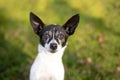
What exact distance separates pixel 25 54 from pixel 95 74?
1.64 meters

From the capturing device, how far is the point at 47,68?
23.1ft

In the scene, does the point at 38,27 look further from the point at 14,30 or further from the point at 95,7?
the point at 95,7

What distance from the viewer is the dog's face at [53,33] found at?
22.1ft

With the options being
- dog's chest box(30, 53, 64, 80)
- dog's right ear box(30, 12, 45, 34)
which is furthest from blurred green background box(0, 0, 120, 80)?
dog's right ear box(30, 12, 45, 34)

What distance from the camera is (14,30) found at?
419 inches

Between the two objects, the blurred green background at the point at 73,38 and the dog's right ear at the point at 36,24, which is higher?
the dog's right ear at the point at 36,24

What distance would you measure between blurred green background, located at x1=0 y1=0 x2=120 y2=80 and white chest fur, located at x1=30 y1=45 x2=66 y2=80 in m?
1.64

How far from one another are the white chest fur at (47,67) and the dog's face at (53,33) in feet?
0.63

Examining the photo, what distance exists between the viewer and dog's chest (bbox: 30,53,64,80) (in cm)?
701

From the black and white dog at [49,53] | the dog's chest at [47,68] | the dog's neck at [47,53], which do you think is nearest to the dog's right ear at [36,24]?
the black and white dog at [49,53]

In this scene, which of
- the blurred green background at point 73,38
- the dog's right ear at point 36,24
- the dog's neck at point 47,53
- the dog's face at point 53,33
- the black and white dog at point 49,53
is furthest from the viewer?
the blurred green background at point 73,38

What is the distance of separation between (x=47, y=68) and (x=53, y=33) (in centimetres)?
61

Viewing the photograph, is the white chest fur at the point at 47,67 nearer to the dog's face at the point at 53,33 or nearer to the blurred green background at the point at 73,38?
the dog's face at the point at 53,33

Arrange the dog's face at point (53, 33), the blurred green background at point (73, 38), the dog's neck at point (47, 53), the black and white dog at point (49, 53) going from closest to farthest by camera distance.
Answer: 1. the dog's face at point (53, 33)
2. the black and white dog at point (49, 53)
3. the dog's neck at point (47, 53)
4. the blurred green background at point (73, 38)
